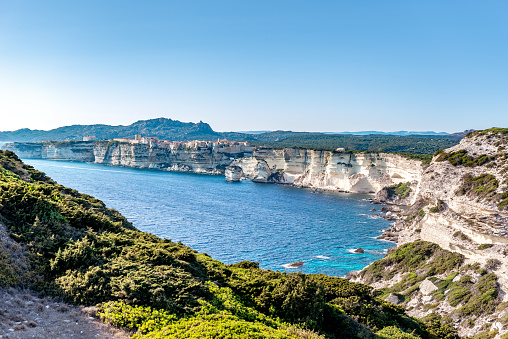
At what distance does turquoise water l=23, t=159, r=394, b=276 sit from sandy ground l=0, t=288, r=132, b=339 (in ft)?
96.2

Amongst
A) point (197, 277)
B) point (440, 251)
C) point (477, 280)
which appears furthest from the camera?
point (440, 251)

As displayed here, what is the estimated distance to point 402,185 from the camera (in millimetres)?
86875

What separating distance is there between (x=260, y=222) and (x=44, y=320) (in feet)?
169

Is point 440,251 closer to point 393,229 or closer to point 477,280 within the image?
point 477,280

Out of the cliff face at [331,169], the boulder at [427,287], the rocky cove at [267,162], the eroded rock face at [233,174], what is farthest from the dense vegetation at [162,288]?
the eroded rock face at [233,174]

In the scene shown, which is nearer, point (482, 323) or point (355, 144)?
point (482, 323)

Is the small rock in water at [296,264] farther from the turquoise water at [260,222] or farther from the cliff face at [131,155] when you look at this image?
the cliff face at [131,155]

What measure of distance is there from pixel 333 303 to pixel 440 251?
2170 cm

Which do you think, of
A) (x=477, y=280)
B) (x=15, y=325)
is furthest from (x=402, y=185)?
(x=15, y=325)

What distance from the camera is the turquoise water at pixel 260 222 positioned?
42431 mm

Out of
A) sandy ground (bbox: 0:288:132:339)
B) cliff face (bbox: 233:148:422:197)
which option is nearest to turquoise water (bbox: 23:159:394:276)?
cliff face (bbox: 233:148:422:197)

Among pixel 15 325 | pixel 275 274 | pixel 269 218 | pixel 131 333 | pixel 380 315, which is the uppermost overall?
pixel 15 325

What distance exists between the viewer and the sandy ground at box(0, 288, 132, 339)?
848 cm

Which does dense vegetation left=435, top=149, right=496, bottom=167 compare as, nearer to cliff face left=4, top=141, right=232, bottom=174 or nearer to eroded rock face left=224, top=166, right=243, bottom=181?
eroded rock face left=224, top=166, right=243, bottom=181
